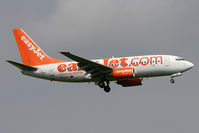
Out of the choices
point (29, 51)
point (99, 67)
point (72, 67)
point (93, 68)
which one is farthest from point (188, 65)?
point (29, 51)

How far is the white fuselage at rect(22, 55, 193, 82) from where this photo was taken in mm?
53688

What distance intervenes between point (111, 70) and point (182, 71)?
8.83 m

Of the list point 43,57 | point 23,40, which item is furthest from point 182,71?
point 23,40

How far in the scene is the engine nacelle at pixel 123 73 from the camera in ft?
174

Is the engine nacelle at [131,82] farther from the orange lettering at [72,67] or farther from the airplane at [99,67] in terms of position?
the orange lettering at [72,67]

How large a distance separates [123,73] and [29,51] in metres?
14.9

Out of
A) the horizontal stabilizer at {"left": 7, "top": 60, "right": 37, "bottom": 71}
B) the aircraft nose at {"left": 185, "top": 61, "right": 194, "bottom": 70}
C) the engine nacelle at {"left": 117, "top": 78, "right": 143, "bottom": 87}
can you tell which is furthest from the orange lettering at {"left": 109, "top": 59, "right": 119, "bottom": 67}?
the horizontal stabilizer at {"left": 7, "top": 60, "right": 37, "bottom": 71}

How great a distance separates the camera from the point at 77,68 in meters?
56.8

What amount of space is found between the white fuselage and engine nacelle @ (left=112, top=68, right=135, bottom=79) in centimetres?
92

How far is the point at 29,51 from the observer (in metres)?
60.8

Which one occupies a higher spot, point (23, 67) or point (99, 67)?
point (23, 67)

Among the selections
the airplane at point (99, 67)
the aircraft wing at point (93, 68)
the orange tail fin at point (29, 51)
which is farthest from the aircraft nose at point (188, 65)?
the orange tail fin at point (29, 51)

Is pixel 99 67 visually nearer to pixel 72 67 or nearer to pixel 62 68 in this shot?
pixel 72 67

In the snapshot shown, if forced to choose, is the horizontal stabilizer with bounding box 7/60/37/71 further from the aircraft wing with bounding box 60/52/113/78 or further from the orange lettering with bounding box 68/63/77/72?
the aircraft wing with bounding box 60/52/113/78
